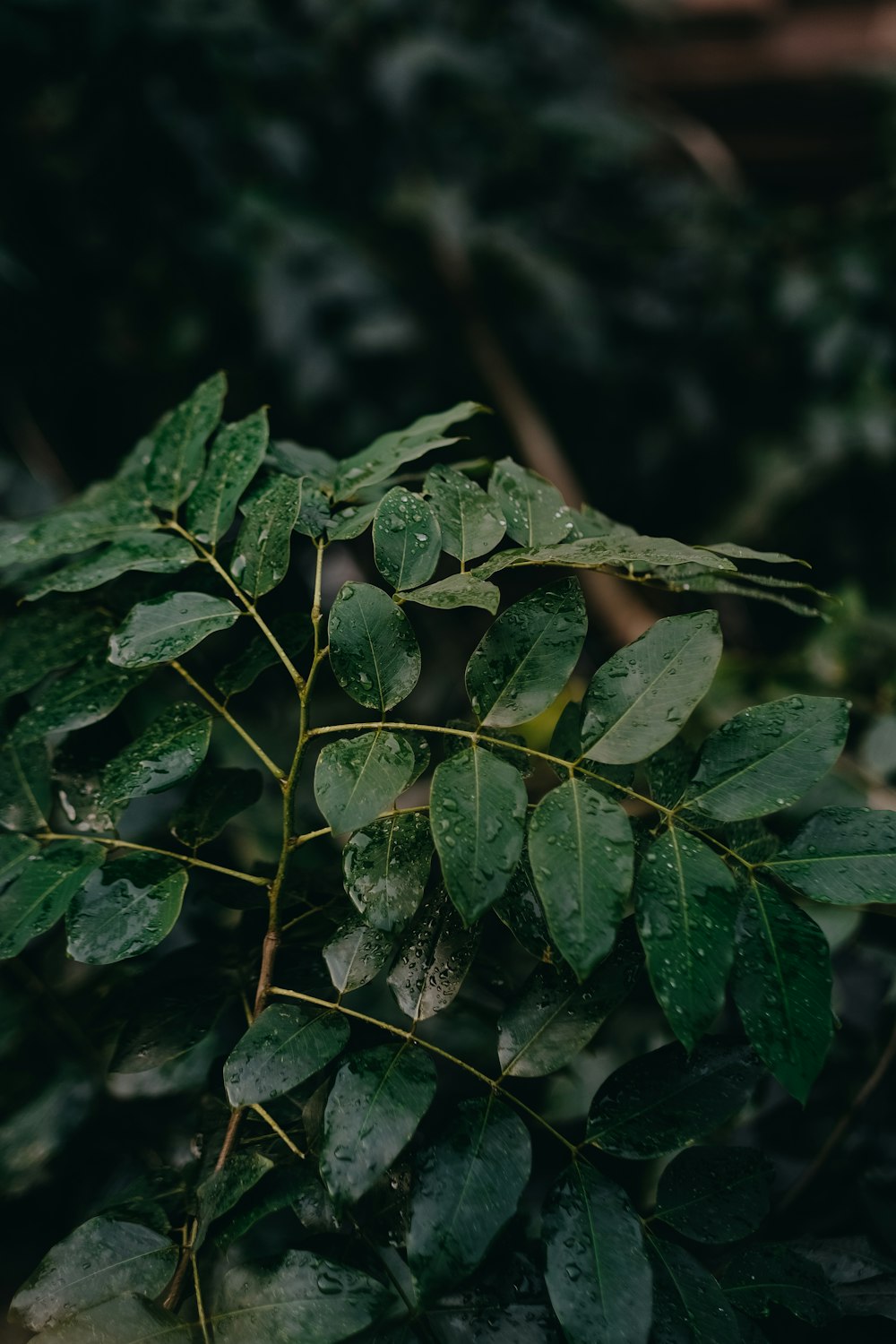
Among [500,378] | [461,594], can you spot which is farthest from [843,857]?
[500,378]

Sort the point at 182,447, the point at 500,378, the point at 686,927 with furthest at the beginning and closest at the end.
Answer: the point at 500,378 < the point at 182,447 < the point at 686,927

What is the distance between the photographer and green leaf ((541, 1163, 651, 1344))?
425mm

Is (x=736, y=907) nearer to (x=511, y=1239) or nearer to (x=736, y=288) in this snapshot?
(x=511, y=1239)

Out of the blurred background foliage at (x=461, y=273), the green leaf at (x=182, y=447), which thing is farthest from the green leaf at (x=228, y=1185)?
the blurred background foliage at (x=461, y=273)

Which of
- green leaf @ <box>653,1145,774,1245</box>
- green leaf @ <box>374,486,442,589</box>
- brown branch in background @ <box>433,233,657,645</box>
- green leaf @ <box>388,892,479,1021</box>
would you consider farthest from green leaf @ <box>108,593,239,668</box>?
brown branch in background @ <box>433,233,657,645</box>

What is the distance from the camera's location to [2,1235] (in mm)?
629

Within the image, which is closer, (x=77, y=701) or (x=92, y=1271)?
(x=92, y=1271)

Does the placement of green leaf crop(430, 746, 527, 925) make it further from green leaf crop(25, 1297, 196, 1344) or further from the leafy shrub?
green leaf crop(25, 1297, 196, 1344)

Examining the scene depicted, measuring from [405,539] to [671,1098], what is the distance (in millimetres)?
384

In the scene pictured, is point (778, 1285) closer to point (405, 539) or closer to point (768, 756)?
point (768, 756)

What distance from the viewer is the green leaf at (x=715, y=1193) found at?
1.62 feet

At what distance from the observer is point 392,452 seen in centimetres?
63

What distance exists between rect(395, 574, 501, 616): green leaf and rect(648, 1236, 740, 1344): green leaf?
396 millimetres

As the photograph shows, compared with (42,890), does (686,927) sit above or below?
below
